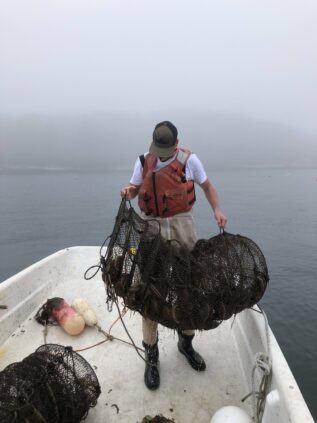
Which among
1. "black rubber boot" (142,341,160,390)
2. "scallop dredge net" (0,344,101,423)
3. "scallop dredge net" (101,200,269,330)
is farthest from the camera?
"black rubber boot" (142,341,160,390)

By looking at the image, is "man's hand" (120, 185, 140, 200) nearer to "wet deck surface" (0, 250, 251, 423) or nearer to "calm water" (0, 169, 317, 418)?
"wet deck surface" (0, 250, 251, 423)

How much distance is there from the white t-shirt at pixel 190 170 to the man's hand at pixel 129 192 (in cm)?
6

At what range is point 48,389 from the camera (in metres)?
2.53

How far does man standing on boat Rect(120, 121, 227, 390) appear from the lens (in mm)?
3195

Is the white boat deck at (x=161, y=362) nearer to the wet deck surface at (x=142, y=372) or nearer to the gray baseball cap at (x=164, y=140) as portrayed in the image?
the wet deck surface at (x=142, y=372)

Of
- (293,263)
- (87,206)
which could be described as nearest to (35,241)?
(87,206)

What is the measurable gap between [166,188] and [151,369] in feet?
6.20

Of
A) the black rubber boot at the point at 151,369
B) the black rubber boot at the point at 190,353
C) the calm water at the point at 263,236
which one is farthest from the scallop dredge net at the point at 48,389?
the calm water at the point at 263,236

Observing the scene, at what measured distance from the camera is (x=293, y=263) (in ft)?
43.9

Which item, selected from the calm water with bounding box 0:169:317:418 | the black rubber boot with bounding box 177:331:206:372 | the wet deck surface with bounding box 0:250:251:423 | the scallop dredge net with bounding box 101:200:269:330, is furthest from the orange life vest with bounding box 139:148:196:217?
the calm water with bounding box 0:169:317:418

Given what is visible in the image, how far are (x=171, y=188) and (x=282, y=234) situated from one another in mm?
17842

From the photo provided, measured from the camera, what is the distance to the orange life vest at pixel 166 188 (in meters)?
3.24

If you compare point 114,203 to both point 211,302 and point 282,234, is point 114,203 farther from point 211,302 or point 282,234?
point 211,302

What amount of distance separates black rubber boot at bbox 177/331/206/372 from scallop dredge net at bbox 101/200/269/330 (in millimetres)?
938
